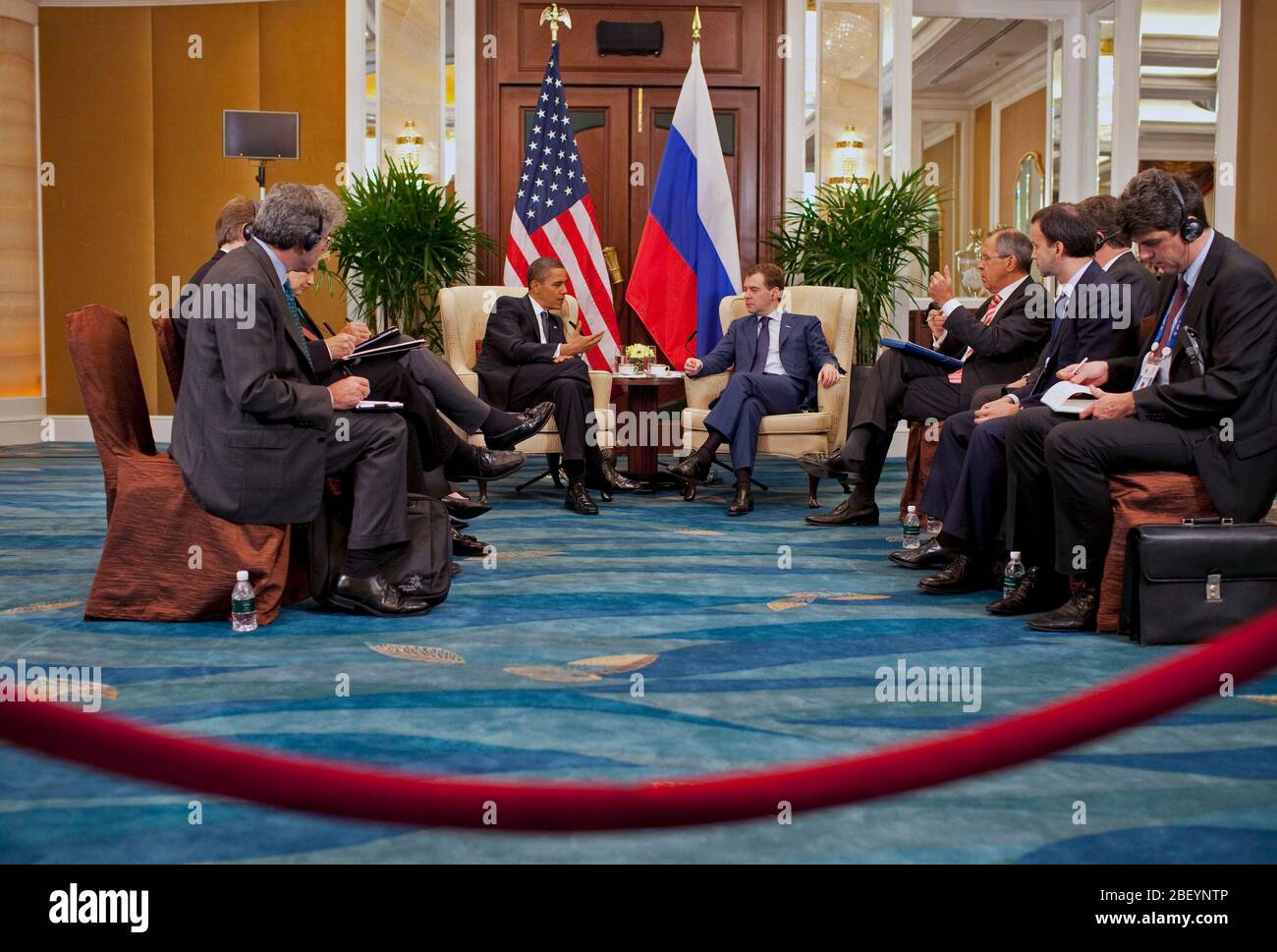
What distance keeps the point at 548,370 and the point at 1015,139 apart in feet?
31.5

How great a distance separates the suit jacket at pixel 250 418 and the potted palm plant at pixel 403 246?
4299mm

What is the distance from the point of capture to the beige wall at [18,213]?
378 inches

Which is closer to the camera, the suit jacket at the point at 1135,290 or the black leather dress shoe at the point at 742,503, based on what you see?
the suit jacket at the point at 1135,290

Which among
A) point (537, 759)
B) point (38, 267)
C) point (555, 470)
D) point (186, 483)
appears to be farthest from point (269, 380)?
point (38, 267)

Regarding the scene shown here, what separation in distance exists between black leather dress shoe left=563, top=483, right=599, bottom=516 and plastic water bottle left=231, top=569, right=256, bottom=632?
104 inches

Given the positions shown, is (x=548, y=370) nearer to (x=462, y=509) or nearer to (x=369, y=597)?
(x=462, y=509)

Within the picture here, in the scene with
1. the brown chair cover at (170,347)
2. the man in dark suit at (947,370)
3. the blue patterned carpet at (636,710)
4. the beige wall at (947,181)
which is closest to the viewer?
the blue patterned carpet at (636,710)

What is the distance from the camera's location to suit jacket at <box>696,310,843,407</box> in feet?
21.4

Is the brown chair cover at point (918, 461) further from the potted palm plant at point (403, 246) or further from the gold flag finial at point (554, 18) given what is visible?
the gold flag finial at point (554, 18)

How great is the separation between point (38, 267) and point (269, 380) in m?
7.60

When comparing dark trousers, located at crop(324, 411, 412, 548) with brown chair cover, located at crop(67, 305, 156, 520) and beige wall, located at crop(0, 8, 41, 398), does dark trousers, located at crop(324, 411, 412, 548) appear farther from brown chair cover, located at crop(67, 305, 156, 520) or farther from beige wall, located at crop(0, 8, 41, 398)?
beige wall, located at crop(0, 8, 41, 398)

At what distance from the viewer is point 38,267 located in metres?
10.0

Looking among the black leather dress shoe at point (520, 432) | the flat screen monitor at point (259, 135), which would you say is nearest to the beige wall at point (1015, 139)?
the flat screen monitor at point (259, 135)

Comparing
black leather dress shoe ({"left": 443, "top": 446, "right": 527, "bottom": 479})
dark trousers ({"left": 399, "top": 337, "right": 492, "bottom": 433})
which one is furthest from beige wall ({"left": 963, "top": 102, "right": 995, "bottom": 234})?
black leather dress shoe ({"left": 443, "top": 446, "right": 527, "bottom": 479})
